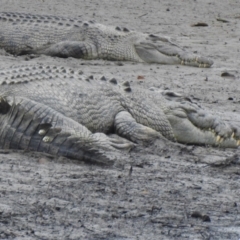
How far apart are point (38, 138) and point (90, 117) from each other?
974 mm

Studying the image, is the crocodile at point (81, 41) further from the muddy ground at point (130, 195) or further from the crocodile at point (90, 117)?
the crocodile at point (90, 117)

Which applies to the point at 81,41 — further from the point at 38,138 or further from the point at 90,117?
the point at 38,138

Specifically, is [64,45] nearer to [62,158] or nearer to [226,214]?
[62,158]

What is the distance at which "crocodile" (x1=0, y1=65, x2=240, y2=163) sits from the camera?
19.6ft

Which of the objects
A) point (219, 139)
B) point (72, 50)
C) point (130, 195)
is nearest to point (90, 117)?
point (219, 139)

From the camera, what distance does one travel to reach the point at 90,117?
22.6 feet

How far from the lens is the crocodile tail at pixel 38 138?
231 inches

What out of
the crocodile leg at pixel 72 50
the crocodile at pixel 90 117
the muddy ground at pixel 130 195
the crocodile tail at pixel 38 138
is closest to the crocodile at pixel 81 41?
the crocodile leg at pixel 72 50

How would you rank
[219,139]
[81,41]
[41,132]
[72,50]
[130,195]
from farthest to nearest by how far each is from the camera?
[81,41] → [72,50] → [219,139] → [41,132] → [130,195]

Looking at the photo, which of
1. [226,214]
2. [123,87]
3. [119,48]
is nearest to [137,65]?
[119,48]

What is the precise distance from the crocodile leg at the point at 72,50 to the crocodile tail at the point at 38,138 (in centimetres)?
519

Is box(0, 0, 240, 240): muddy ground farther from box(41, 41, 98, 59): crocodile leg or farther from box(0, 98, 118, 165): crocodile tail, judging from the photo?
box(41, 41, 98, 59): crocodile leg

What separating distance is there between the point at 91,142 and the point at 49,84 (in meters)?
0.96

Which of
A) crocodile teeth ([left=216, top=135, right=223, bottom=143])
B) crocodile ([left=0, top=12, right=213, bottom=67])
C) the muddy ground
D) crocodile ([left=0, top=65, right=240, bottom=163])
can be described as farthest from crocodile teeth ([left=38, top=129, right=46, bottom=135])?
crocodile ([left=0, top=12, right=213, bottom=67])
